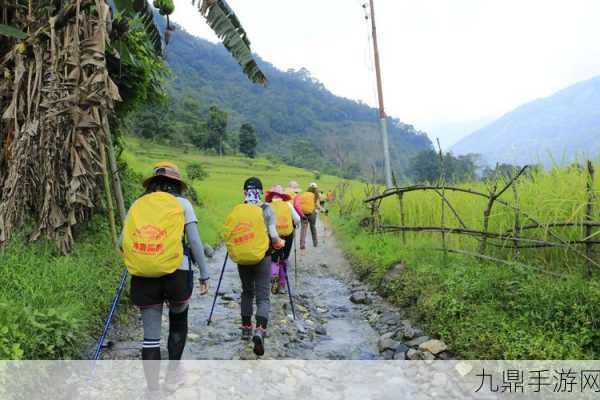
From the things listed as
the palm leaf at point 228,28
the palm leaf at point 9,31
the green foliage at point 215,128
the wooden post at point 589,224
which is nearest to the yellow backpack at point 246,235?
the palm leaf at point 228,28

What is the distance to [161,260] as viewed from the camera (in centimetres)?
345

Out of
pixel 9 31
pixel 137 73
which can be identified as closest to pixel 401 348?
pixel 9 31

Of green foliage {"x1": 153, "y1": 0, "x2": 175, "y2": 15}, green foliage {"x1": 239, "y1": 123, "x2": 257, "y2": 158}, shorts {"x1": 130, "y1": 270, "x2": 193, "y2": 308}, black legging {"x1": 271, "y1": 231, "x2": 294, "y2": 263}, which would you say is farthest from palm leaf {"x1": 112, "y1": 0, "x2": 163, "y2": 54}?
green foliage {"x1": 239, "y1": 123, "x2": 257, "y2": 158}

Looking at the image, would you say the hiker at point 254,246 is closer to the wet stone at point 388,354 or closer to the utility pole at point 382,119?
the wet stone at point 388,354

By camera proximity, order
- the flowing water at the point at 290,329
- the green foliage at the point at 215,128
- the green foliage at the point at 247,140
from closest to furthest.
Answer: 1. the flowing water at the point at 290,329
2. the green foliage at the point at 215,128
3. the green foliage at the point at 247,140

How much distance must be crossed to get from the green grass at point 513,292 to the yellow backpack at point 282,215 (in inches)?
75.6

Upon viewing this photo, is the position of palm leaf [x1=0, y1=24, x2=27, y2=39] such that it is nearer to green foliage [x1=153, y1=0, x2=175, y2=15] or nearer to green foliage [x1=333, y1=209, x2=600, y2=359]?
green foliage [x1=153, y1=0, x2=175, y2=15]

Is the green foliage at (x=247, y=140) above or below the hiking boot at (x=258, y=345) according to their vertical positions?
above

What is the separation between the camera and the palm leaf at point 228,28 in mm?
6566

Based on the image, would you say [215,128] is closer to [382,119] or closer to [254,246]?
[382,119]

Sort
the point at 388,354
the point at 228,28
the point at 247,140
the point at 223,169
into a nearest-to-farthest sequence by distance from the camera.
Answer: the point at 388,354 → the point at 228,28 → the point at 223,169 → the point at 247,140

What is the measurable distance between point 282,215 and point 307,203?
4.41 metres

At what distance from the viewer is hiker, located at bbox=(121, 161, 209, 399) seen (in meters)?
3.45

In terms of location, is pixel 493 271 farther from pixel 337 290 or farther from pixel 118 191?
pixel 118 191
